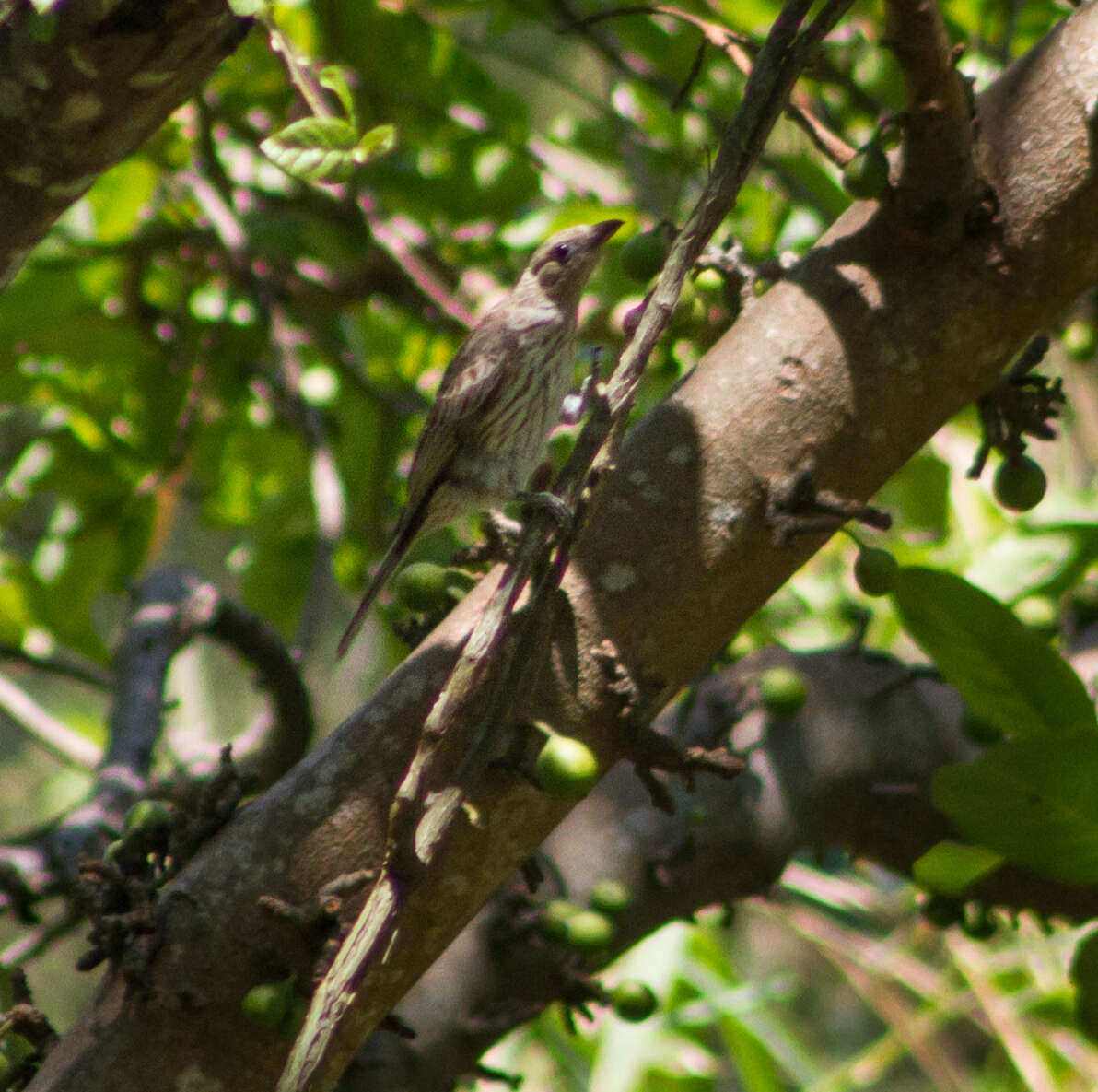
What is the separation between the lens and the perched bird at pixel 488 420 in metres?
1.94

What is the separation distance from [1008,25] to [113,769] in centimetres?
229

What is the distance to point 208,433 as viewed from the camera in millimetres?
3270

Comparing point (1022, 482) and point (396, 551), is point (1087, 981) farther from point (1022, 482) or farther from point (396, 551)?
point (396, 551)

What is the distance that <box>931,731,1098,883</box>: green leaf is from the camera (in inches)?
50.2

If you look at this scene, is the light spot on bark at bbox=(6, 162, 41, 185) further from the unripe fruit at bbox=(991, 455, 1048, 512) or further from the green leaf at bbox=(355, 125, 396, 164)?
the unripe fruit at bbox=(991, 455, 1048, 512)

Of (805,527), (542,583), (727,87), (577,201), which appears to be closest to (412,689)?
(542,583)

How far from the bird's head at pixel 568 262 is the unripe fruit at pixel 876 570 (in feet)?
2.82

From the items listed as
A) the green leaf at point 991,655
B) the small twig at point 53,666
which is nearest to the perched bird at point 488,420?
the green leaf at point 991,655

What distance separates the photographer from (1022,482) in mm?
1675

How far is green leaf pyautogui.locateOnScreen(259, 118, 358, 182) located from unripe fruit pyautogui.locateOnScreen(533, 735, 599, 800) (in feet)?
2.22

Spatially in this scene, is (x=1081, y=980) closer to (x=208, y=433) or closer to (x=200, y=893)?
(x=200, y=893)

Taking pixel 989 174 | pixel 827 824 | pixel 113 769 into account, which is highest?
pixel 989 174

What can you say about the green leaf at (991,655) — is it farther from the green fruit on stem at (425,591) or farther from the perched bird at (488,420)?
the perched bird at (488,420)

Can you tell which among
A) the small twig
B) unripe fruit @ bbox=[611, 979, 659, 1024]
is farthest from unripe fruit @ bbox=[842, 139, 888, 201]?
the small twig
